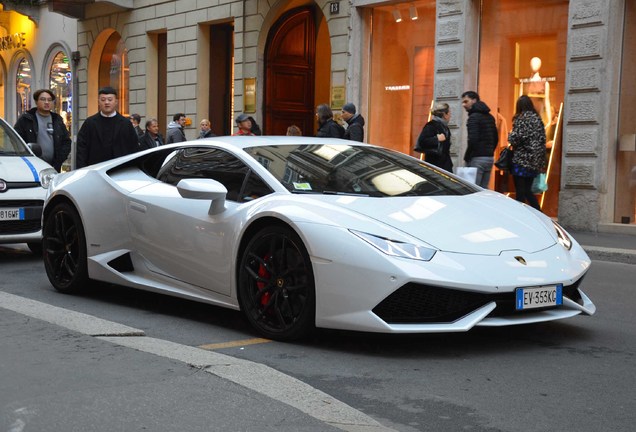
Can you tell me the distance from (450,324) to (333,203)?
3.24ft

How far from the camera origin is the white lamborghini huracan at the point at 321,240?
5293 millimetres

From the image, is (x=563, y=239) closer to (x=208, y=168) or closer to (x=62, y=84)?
(x=208, y=168)

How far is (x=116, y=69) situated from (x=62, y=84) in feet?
9.70

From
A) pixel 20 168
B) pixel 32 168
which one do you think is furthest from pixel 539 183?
pixel 20 168

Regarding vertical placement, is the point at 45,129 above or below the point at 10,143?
above

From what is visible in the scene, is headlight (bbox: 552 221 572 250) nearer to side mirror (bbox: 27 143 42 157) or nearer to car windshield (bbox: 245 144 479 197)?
car windshield (bbox: 245 144 479 197)

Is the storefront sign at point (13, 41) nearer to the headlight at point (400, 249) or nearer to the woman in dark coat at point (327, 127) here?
the woman in dark coat at point (327, 127)

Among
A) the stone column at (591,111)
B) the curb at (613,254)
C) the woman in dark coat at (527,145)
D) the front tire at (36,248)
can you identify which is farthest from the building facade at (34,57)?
the curb at (613,254)

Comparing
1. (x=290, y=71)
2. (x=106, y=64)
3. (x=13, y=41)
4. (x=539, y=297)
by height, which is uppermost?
(x=13, y=41)

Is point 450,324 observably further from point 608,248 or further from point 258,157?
point 608,248

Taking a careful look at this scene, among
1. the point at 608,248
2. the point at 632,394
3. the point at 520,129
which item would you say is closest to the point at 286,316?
the point at 632,394

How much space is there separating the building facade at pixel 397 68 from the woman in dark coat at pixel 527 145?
1086 millimetres

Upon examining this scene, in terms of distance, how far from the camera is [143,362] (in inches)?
192

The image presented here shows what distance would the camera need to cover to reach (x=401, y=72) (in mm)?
Result: 18359
